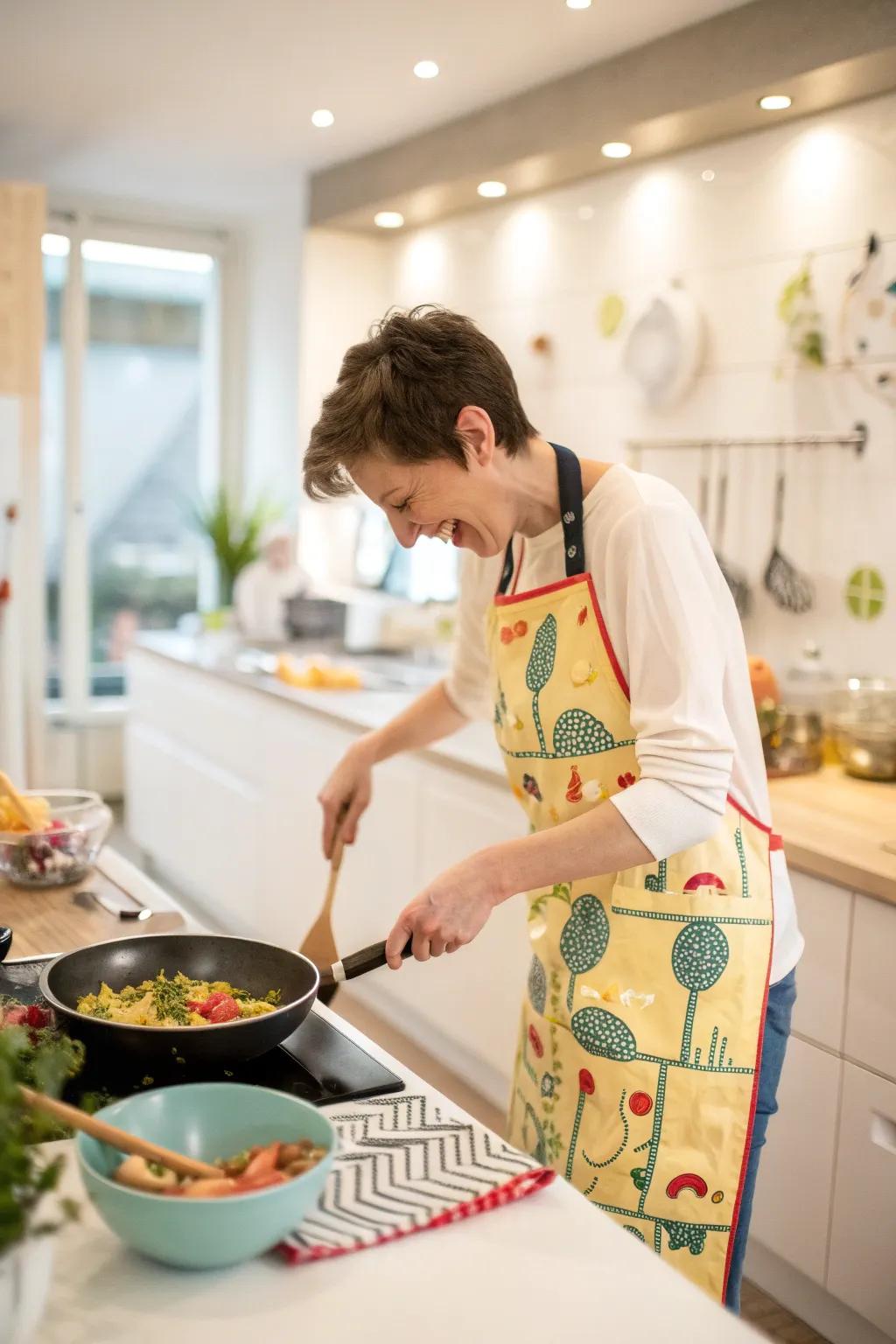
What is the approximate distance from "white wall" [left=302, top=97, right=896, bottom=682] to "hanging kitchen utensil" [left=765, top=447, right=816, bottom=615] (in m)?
0.02

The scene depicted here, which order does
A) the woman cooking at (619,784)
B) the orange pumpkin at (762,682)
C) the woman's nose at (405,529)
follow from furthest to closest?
1. the orange pumpkin at (762,682)
2. the woman's nose at (405,529)
3. the woman cooking at (619,784)

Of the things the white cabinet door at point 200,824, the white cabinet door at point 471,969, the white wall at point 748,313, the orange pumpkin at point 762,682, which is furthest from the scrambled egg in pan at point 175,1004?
the white cabinet door at point 200,824

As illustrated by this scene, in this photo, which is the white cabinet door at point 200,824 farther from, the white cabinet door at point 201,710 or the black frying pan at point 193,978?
the black frying pan at point 193,978

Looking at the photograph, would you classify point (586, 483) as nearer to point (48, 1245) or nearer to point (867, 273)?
point (48, 1245)

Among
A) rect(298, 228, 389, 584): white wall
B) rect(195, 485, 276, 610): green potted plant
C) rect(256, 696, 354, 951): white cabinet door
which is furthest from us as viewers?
rect(195, 485, 276, 610): green potted plant

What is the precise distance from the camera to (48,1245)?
0.83 m

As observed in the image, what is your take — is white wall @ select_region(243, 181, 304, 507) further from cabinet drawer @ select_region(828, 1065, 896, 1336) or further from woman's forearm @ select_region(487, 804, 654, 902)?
woman's forearm @ select_region(487, 804, 654, 902)

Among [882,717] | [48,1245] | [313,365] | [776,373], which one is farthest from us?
[313,365]

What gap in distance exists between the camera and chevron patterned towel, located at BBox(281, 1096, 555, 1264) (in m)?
0.95

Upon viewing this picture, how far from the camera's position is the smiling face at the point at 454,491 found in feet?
4.42

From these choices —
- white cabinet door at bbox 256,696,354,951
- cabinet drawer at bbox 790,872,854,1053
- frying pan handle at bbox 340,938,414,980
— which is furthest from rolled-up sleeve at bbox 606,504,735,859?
white cabinet door at bbox 256,696,354,951

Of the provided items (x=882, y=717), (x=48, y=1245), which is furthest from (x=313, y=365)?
(x=48, y=1245)

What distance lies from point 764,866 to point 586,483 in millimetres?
486

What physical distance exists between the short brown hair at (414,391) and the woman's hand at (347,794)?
0.49 m
